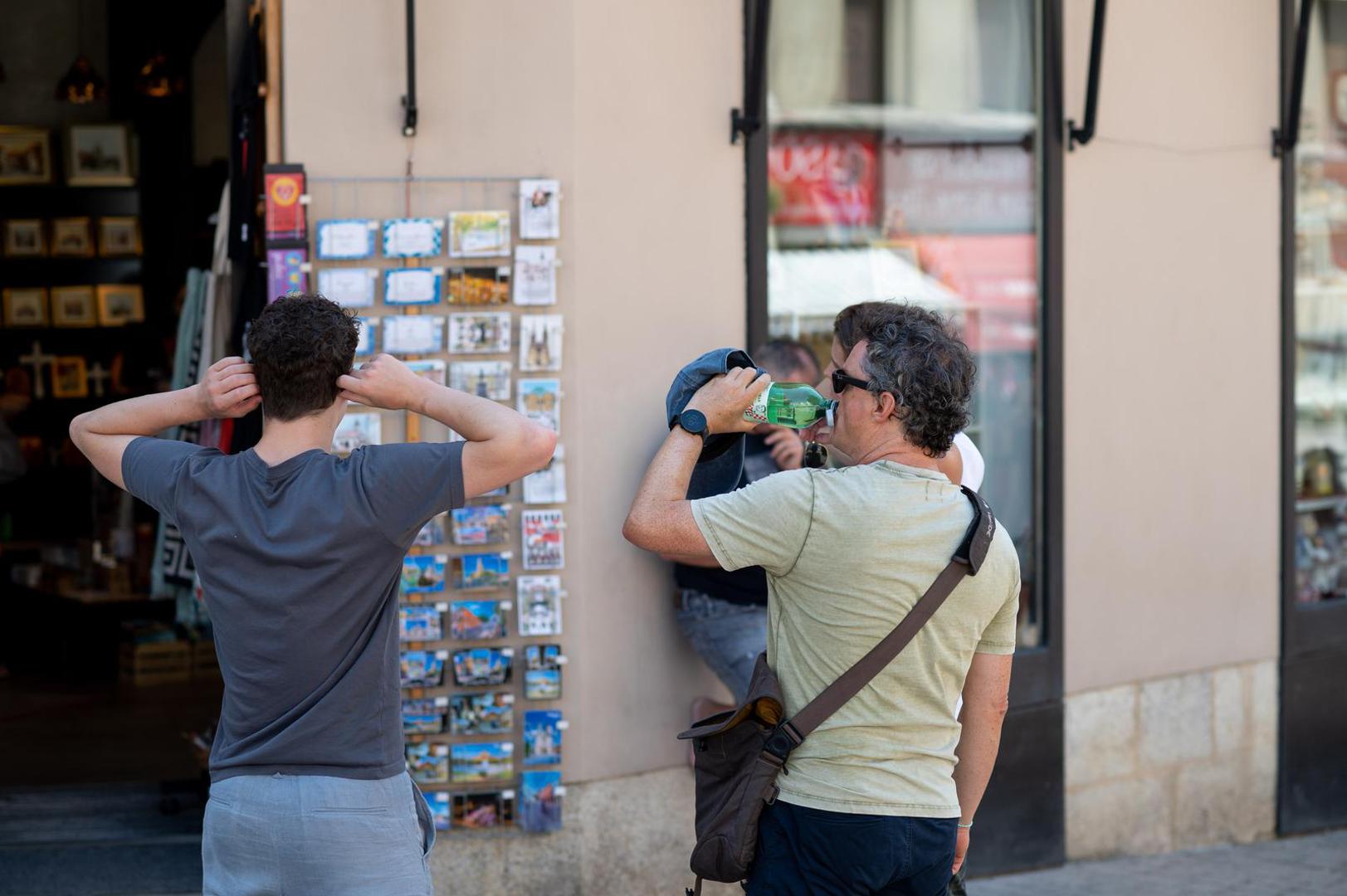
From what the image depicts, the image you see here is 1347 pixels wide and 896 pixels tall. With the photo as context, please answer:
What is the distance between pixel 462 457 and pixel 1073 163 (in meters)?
3.69

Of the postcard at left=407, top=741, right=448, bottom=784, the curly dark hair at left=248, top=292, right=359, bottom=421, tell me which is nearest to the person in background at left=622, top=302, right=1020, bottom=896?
the curly dark hair at left=248, top=292, right=359, bottom=421

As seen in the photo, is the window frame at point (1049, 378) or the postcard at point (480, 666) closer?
the postcard at point (480, 666)

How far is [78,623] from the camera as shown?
26.4 feet

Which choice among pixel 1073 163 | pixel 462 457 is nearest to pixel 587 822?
pixel 462 457

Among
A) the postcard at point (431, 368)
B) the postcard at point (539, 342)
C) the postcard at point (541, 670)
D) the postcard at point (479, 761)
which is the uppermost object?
the postcard at point (539, 342)

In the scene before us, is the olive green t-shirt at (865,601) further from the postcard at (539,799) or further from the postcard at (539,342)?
the postcard at (539,799)

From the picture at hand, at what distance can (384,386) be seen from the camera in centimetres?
275

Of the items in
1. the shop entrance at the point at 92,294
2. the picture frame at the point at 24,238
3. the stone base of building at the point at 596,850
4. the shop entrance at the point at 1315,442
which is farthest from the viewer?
the picture frame at the point at 24,238

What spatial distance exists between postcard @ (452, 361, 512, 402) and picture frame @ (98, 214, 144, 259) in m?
5.03

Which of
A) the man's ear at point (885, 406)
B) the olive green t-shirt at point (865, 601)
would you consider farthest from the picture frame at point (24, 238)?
the man's ear at point (885, 406)

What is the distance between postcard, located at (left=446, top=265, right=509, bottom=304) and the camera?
15.1 feet

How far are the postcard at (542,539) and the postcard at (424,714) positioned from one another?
0.49 metres

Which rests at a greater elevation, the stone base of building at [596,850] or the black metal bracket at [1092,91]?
the black metal bracket at [1092,91]

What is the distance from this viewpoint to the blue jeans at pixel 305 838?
2.63 metres
